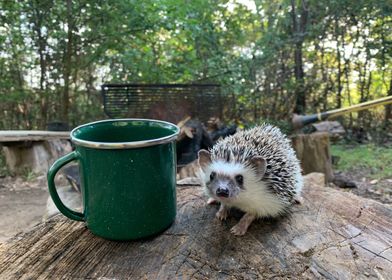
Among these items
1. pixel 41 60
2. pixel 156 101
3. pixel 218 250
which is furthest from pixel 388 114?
pixel 41 60

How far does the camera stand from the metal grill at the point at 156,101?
3961mm

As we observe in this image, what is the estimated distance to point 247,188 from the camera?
4.52 ft

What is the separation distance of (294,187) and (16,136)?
3620 millimetres

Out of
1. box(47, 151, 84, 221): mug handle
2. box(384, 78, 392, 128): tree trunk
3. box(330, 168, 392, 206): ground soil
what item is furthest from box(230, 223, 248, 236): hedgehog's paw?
box(384, 78, 392, 128): tree trunk

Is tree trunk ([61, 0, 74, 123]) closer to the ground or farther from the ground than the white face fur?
farther from the ground

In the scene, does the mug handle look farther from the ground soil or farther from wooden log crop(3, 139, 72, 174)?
wooden log crop(3, 139, 72, 174)

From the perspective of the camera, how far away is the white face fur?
4.47 ft

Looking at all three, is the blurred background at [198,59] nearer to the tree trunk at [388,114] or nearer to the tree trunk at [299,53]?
the tree trunk at [299,53]

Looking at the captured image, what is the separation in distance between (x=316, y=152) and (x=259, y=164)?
262cm

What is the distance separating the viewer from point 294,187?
59.4 inches

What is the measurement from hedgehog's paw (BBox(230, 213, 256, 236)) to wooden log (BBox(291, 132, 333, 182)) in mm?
2592

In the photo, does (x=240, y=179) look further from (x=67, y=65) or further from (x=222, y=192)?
(x=67, y=65)

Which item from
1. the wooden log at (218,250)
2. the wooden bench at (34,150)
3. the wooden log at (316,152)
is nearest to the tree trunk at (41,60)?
the wooden bench at (34,150)

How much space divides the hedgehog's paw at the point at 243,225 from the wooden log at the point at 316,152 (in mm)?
2592
